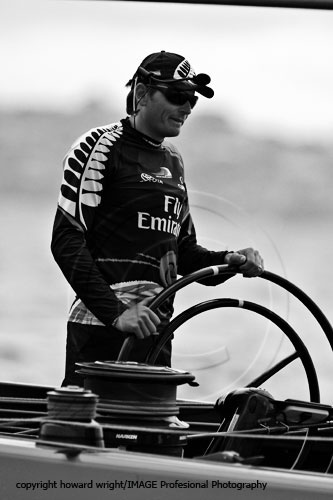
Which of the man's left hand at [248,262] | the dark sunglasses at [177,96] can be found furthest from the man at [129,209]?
the man's left hand at [248,262]

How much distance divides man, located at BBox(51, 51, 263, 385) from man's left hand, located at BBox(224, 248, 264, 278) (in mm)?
159

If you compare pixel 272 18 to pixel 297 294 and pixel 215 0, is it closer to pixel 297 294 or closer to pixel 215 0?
pixel 215 0

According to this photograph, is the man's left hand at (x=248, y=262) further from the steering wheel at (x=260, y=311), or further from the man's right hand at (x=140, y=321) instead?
the man's right hand at (x=140, y=321)

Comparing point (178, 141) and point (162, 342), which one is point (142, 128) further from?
point (178, 141)

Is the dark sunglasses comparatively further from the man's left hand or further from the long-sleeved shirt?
the man's left hand

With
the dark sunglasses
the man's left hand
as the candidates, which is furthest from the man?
the man's left hand

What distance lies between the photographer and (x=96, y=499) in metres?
1.65

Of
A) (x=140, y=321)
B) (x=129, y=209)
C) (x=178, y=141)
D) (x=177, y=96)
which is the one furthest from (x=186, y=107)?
(x=178, y=141)

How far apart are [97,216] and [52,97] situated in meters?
7.00

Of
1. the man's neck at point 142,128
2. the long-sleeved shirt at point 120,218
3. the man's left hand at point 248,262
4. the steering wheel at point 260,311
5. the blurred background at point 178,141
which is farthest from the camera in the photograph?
the blurred background at point 178,141

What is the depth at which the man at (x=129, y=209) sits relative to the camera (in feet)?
8.18

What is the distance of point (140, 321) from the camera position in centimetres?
215

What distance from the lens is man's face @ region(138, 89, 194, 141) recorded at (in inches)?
99.3

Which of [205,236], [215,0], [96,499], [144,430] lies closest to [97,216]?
[205,236]
